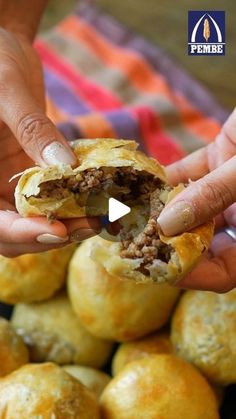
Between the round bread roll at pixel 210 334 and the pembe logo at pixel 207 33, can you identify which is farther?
the pembe logo at pixel 207 33

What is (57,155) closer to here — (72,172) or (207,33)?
(72,172)

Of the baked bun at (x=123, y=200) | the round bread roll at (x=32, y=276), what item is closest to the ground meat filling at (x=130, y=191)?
the baked bun at (x=123, y=200)

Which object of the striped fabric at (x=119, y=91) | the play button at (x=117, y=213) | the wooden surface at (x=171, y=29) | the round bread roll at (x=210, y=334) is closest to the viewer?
the play button at (x=117, y=213)

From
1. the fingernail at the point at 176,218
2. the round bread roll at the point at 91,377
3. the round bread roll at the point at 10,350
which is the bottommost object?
the round bread roll at the point at 91,377

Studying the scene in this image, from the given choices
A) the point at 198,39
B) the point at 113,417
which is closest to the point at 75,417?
the point at 113,417

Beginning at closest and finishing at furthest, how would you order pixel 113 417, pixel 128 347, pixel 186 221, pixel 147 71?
A: pixel 186 221
pixel 113 417
pixel 128 347
pixel 147 71

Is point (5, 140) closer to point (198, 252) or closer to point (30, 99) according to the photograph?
point (30, 99)

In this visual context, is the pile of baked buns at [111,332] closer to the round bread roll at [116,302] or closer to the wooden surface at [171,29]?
the round bread roll at [116,302]
